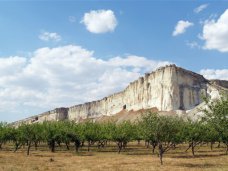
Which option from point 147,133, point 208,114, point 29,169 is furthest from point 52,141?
point 208,114

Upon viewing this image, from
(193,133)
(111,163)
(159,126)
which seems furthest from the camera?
(193,133)

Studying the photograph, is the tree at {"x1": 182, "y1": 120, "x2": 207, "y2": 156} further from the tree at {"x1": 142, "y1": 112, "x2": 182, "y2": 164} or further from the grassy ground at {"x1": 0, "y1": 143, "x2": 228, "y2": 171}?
the tree at {"x1": 142, "y1": 112, "x2": 182, "y2": 164}

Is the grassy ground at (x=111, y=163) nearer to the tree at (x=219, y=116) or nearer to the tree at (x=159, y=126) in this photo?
the tree at (x=159, y=126)

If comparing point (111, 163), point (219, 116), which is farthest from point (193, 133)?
point (219, 116)

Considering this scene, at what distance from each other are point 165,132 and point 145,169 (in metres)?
9.37

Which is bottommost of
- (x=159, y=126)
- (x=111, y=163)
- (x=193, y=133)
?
(x=111, y=163)

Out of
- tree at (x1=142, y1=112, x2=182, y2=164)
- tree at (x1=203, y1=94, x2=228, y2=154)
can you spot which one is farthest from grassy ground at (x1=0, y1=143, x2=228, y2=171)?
tree at (x1=203, y1=94, x2=228, y2=154)

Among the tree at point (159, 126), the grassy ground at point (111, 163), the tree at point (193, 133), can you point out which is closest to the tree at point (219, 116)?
the grassy ground at point (111, 163)

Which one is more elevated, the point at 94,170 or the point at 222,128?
the point at 222,128

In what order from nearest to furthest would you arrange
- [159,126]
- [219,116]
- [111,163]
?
[219,116]
[159,126]
[111,163]

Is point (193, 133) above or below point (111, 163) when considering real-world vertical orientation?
above

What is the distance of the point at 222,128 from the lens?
3250cm

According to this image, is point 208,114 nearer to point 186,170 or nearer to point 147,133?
point 186,170

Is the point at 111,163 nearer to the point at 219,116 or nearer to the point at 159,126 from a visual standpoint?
the point at 159,126
